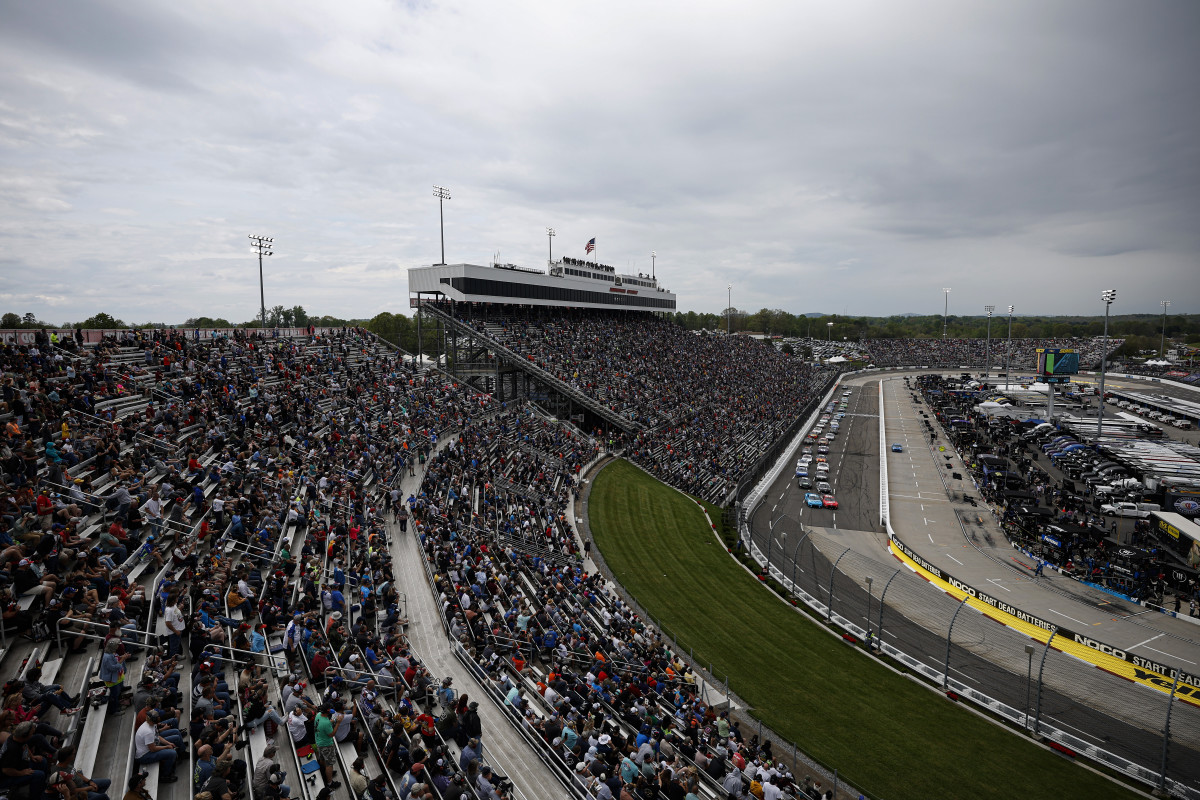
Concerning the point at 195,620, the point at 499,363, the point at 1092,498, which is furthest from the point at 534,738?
the point at 1092,498

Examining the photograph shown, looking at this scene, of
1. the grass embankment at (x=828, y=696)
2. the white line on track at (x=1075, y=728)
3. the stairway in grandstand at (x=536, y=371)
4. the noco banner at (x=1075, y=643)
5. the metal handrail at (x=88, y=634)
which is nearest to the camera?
the metal handrail at (x=88, y=634)

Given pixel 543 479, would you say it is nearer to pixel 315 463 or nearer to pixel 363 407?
pixel 363 407

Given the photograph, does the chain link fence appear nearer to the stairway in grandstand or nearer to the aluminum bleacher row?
the aluminum bleacher row

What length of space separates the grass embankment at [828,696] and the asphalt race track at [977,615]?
2.28m

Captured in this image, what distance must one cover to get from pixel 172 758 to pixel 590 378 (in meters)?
42.2

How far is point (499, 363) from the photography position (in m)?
46.6

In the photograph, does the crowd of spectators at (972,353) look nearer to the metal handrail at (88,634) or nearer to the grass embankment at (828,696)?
the grass embankment at (828,696)

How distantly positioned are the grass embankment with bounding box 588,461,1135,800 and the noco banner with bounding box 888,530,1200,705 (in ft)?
20.0

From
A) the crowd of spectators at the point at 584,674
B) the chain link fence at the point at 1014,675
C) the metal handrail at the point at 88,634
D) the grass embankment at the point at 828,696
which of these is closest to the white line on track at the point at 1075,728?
the chain link fence at the point at 1014,675

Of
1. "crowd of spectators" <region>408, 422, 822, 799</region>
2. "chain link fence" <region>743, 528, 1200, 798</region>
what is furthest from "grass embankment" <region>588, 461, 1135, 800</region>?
"crowd of spectators" <region>408, 422, 822, 799</region>

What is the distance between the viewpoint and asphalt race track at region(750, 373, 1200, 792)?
18.6 meters

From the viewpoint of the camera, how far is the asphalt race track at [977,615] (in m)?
18.6

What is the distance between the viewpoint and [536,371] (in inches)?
1807

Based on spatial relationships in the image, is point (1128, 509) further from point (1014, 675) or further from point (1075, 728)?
point (1075, 728)
